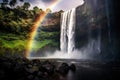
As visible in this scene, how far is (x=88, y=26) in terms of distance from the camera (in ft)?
260

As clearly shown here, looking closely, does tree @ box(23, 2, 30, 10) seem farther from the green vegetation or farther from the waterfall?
the waterfall

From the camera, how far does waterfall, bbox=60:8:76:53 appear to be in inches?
3393

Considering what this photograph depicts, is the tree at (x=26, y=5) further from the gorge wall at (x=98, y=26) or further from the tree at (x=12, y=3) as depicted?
the gorge wall at (x=98, y=26)

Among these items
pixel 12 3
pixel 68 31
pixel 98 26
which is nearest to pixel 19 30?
pixel 12 3

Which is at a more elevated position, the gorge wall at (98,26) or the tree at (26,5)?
the tree at (26,5)

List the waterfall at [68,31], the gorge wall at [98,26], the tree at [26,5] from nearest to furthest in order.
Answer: the gorge wall at [98,26] → the waterfall at [68,31] → the tree at [26,5]

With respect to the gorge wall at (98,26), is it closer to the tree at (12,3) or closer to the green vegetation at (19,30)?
the green vegetation at (19,30)

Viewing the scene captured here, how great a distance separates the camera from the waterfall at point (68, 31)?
283 feet

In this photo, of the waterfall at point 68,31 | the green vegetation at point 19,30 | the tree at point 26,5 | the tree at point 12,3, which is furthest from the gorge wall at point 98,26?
the tree at point 12,3

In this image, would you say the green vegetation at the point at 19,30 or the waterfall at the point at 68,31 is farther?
the green vegetation at the point at 19,30

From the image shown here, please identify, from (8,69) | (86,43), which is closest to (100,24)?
(86,43)

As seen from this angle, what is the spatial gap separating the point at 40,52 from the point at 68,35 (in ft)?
70.7

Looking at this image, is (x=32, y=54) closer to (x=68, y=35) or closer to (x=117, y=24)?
(x=68, y=35)

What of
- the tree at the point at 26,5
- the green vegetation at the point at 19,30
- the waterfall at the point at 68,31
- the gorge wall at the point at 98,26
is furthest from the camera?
the tree at the point at 26,5
